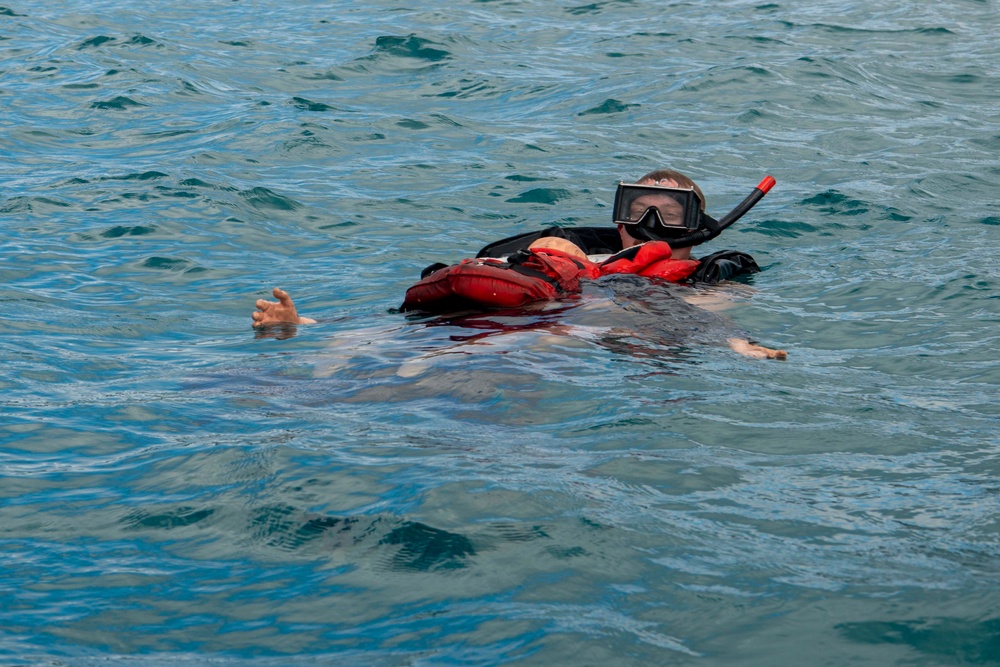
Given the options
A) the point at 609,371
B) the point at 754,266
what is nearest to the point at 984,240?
the point at 754,266

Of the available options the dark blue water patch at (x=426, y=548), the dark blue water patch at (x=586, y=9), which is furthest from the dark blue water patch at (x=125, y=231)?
the dark blue water patch at (x=586, y=9)

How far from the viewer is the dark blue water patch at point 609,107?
506 inches

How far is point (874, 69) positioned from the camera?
46.6 feet

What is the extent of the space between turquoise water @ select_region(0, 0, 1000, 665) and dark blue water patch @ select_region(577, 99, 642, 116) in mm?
178

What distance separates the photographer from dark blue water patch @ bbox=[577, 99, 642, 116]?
42.1ft

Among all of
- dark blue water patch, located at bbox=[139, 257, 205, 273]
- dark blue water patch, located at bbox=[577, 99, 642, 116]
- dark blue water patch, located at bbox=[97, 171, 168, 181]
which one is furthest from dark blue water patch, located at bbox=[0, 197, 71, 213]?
dark blue water patch, located at bbox=[577, 99, 642, 116]

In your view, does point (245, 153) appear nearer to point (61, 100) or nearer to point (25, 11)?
point (61, 100)

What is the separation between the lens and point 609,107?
12992mm

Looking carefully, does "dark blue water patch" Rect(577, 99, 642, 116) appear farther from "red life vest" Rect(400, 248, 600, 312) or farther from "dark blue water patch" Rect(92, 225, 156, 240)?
"red life vest" Rect(400, 248, 600, 312)

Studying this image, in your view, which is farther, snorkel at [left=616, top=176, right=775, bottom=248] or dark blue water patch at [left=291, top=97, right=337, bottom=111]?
dark blue water patch at [left=291, top=97, right=337, bottom=111]

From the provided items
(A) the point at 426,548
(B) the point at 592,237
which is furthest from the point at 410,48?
(A) the point at 426,548

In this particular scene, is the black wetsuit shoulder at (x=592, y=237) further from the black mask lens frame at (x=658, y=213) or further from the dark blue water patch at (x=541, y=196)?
the dark blue water patch at (x=541, y=196)

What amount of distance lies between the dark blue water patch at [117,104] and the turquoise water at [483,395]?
5cm

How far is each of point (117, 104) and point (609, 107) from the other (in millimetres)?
5666
